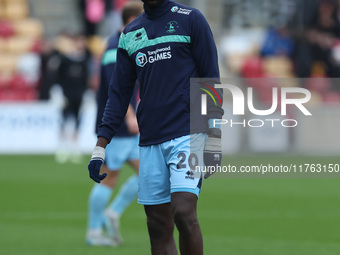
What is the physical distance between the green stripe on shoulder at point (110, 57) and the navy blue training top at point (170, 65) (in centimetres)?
231

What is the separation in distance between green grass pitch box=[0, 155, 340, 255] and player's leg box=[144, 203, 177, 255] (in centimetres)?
211

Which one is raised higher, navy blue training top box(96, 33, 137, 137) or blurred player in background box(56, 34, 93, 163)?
navy blue training top box(96, 33, 137, 137)

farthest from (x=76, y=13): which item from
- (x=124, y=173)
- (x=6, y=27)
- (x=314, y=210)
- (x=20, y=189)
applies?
(x=314, y=210)

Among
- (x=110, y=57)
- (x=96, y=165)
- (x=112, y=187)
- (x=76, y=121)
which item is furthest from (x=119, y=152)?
(x=76, y=121)

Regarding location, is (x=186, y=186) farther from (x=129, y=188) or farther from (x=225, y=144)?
(x=225, y=144)

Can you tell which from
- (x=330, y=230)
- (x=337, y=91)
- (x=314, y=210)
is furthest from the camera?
(x=337, y=91)

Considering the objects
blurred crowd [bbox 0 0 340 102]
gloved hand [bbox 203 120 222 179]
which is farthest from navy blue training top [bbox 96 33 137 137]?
blurred crowd [bbox 0 0 340 102]

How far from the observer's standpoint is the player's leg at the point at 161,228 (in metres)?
5.50

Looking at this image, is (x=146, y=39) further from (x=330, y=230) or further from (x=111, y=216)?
(x=330, y=230)

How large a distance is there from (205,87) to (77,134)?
1347cm

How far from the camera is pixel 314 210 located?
35.4ft

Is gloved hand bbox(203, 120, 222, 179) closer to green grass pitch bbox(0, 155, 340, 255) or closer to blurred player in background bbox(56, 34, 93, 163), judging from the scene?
green grass pitch bbox(0, 155, 340, 255)

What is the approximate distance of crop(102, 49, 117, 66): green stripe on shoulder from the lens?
7.81 metres

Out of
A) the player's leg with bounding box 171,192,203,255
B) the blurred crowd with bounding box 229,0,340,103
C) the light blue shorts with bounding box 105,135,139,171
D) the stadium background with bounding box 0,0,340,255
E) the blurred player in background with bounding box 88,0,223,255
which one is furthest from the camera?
the blurred crowd with bounding box 229,0,340,103
